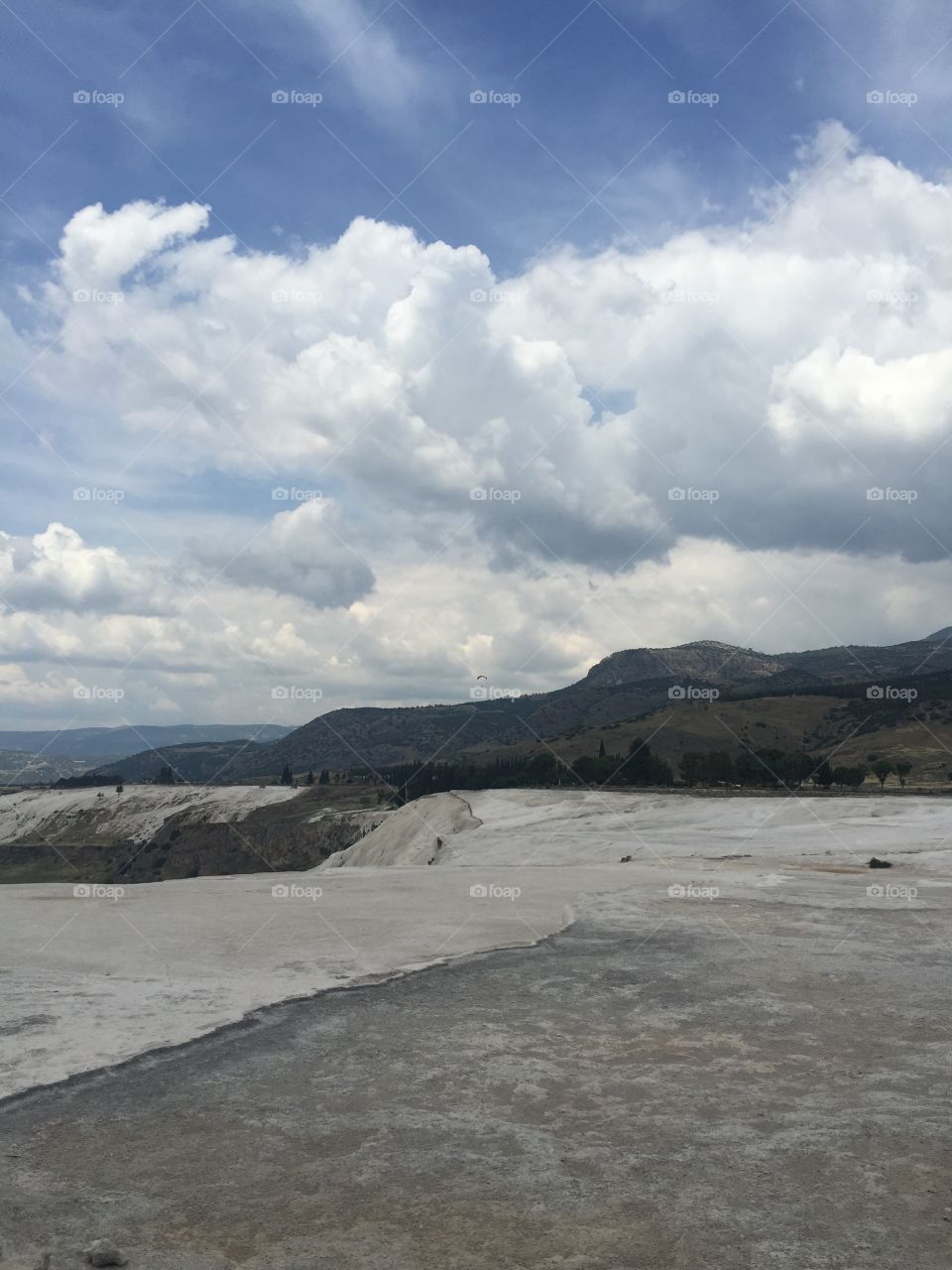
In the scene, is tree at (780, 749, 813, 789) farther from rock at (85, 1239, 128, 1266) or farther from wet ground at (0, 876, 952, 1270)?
rock at (85, 1239, 128, 1266)

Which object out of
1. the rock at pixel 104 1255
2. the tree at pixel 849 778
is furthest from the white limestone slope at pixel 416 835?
the rock at pixel 104 1255

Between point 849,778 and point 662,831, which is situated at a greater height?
point 662,831

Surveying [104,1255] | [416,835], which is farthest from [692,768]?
[104,1255]

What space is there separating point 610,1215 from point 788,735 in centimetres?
17186

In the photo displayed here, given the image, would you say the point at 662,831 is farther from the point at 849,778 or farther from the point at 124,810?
the point at 124,810

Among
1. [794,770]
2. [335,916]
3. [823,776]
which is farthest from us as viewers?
[823,776]

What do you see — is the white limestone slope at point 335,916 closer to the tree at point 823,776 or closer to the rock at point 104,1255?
the rock at point 104,1255

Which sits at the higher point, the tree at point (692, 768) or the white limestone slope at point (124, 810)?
the tree at point (692, 768)

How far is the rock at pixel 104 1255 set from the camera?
643cm

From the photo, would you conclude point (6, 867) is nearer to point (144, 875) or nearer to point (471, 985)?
point (144, 875)

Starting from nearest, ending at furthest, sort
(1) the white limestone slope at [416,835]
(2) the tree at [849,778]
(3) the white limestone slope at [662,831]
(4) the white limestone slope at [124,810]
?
1. (3) the white limestone slope at [662,831]
2. (1) the white limestone slope at [416,835]
3. (2) the tree at [849,778]
4. (4) the white limestone slope at [124,810]

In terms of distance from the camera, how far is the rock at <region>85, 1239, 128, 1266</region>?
6.43m

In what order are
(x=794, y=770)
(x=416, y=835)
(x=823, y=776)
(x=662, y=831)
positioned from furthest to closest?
(x=823, y=776) → (x=794, y=770) → (x=416, y=835) → (x=662, y=831)

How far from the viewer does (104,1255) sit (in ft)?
21.1
